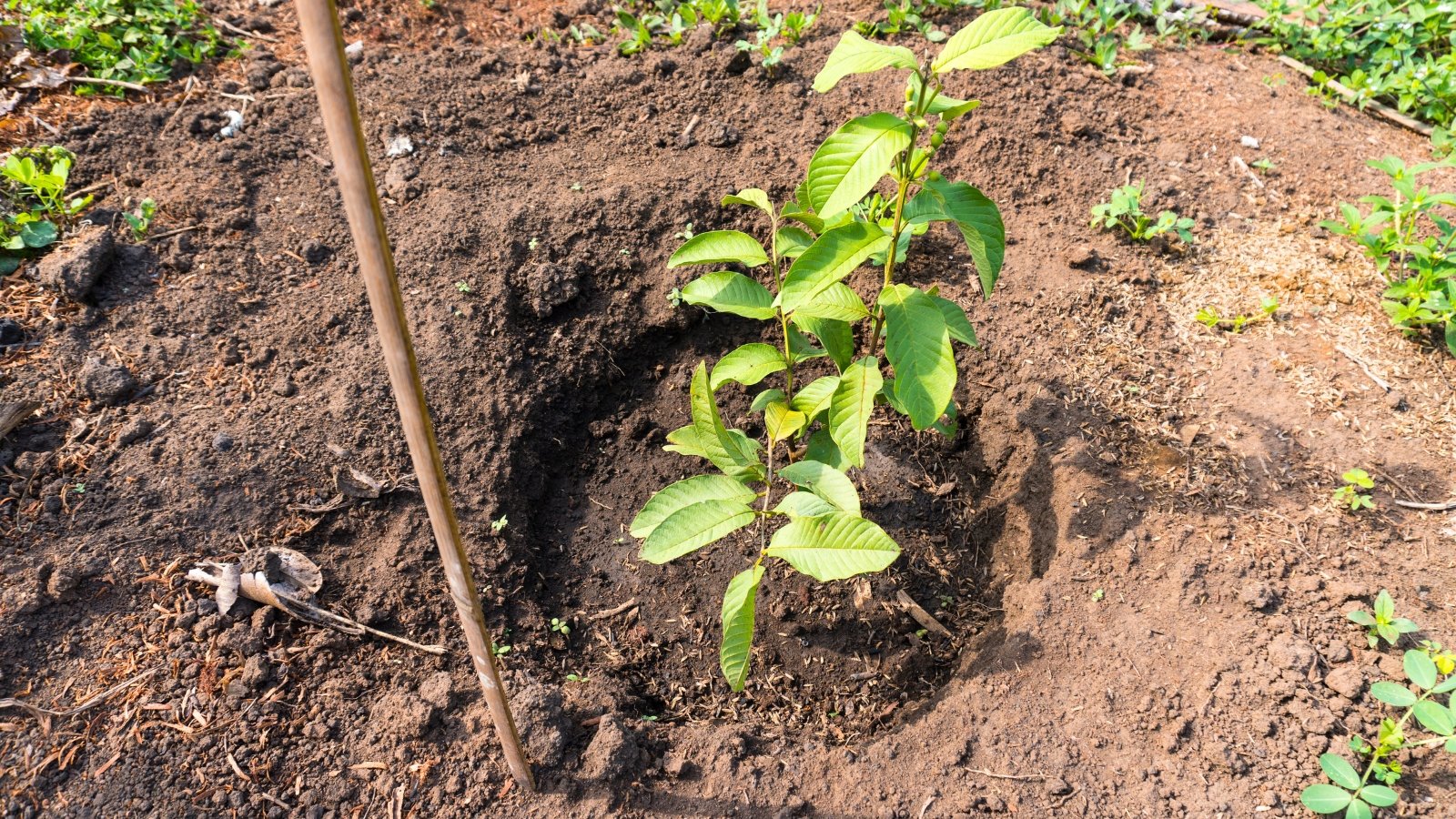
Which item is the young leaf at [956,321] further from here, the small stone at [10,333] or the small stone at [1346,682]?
the small stone at [10,333]

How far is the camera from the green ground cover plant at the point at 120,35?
364 centimetres

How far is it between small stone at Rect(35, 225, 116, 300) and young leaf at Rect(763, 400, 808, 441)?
93.5 inches

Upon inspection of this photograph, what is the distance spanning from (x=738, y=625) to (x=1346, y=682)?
155cm

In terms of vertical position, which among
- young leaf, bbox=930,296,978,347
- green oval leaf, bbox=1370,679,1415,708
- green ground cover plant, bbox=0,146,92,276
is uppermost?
green ground cover plant, bbox=0,146,92,276

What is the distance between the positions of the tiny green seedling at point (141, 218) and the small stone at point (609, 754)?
2548 mm

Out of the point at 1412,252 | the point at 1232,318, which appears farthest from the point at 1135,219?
the point at 1412,252

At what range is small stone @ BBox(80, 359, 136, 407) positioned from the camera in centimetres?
251

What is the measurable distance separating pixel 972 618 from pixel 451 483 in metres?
1.69

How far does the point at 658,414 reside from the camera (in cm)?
299

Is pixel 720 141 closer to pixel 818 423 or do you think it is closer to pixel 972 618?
pixel 818 423

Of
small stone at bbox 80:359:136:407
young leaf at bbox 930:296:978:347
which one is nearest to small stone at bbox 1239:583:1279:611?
young leaf at bbox 930:296:978:347

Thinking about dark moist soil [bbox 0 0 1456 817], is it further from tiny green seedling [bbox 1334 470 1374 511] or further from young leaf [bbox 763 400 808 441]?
young leaf [bbox 763 400 808 441]

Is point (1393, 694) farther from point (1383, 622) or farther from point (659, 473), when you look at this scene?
point (659, 473)

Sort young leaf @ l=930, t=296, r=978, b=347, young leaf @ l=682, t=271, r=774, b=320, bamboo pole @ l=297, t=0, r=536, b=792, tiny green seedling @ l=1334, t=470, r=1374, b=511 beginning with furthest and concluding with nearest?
tiny green seedling @ l=1334, t=470, r=1374, b=511 < young leaf @ l=682, t=271, r=774, b=320 < young leaf @ l=930, t=296, r=978, b=347 < bamboo pole @ l=297, t=0, r=536, b=792
